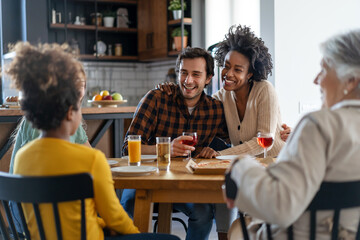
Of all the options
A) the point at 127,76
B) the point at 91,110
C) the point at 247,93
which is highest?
the point at 127,76

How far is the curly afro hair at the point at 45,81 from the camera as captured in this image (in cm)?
145

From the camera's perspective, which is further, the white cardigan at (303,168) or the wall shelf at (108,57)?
the wall shelf at (108,57)

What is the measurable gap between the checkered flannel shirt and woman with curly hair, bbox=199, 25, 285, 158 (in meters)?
0.11

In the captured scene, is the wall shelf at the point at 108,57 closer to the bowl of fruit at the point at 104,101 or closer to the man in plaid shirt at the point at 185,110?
the bowl of fruit at the point at 104,101

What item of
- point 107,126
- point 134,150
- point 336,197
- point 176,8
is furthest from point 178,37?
point 336,197

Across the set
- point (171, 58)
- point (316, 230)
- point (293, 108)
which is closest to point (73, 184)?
point (316, 230)

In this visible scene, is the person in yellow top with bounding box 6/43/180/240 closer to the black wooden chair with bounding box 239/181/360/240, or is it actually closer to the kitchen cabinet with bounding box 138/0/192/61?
the black wooden chair with bounding box 239/181/360/240

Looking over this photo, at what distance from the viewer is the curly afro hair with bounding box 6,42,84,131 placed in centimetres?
145

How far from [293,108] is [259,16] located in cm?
98

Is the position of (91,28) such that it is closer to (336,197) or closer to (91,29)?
(91,29)

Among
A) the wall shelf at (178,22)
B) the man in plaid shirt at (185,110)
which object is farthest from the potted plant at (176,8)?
the man in plaid shirt at (185,110)

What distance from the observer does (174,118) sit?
2.90 metres

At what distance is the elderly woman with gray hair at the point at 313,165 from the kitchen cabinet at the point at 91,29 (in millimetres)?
5471

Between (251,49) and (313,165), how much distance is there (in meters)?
1.82
